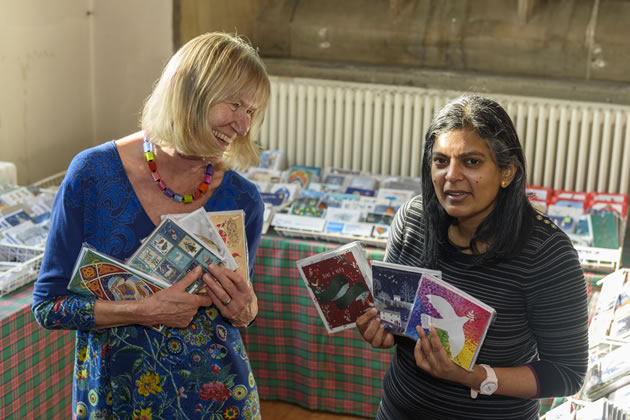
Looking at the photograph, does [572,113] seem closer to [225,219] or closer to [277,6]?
[277,6]

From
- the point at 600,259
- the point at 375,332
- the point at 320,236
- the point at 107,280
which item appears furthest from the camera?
the point at 320,236

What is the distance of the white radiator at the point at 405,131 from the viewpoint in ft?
15.9

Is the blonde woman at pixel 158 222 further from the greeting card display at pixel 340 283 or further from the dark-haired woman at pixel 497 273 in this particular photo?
the dark-haired woman at pixel 497 273

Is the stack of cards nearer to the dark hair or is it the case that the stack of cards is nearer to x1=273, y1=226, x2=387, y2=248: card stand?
the dark hair

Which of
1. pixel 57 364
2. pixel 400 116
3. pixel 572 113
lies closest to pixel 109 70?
pixel 400 116

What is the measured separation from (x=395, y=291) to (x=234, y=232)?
44 cm

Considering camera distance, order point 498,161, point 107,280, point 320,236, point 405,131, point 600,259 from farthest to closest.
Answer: point 405,131 < point 320,236 < point 600,259 < point 107,280 < point 498,161

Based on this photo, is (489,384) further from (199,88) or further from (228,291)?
(199,88)

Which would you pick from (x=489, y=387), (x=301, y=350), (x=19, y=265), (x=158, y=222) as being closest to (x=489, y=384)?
(x=489, y=387)

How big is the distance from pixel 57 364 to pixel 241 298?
1.63 m

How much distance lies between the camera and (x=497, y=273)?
1915 mm

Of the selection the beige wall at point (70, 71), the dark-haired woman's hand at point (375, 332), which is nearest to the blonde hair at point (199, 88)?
the dark-haired woman's hand at point (375, 332)

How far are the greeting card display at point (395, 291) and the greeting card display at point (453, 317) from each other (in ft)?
0.06

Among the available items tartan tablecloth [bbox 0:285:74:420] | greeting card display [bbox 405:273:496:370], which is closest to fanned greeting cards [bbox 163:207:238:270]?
greeting card display [bbox 405:273:496:370]
